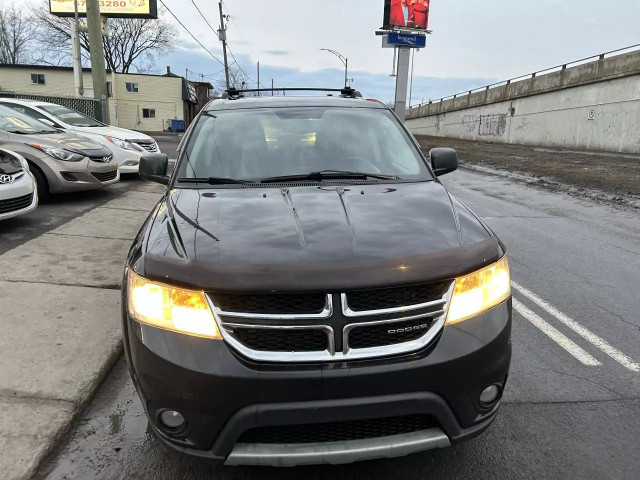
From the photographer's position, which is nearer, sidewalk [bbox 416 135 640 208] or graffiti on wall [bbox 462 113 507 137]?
sidewalk [bbox 416 135 640 208]

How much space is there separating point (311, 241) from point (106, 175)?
758 cm

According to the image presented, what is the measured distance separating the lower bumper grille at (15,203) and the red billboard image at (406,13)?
23120mm

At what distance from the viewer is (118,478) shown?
2281 millimetres

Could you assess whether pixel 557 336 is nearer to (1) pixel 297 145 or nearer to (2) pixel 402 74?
(1) pixel 297 145

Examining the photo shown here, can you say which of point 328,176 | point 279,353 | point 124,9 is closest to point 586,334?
point 328,176

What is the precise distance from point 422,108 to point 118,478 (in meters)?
57.3

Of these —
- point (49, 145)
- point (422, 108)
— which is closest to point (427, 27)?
point (49, 145)

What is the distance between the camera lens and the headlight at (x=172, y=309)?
190cm

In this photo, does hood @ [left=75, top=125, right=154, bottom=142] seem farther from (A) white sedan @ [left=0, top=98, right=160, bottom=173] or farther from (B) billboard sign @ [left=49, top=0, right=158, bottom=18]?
(B) billboard sign @ [left=49, top=0, right=158, bottom=18]

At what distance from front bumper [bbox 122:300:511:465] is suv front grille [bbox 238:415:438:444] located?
25 mm

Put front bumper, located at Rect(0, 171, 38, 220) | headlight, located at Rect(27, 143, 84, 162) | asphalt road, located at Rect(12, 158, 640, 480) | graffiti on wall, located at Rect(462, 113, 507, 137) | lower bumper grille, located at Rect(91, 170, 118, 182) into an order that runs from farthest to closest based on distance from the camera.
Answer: graffiti on wall, located at Rect(462, 113, 507, 137) < lower bumper grille, located at Rect(91, 170, 118, 182) < headlight, located at Rect(27, 143, 84, 162) < front bumper, located at Rect(0, 171, 38, 220) < asphalt road, located at Rect(12, 158, 640, 480)

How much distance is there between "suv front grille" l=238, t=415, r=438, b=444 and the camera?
6.24ft

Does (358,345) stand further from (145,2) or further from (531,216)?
(145,2)

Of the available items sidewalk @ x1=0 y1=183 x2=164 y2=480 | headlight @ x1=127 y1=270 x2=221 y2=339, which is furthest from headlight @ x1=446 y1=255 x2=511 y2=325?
sidewalk @ x1=0 y1=183 x2=164 y2=480
